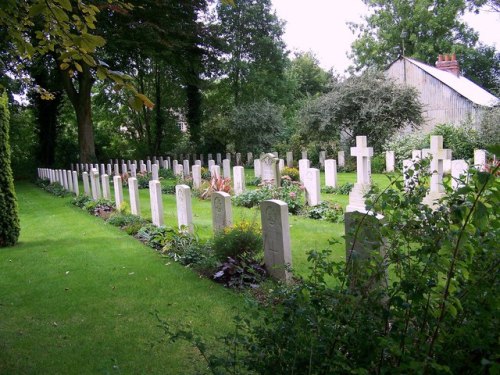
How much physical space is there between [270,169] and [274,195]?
8.57 feet

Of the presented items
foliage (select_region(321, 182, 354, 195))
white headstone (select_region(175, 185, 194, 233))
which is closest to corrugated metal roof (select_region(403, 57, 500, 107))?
foliage (select_region(321, 182, 354, 195))

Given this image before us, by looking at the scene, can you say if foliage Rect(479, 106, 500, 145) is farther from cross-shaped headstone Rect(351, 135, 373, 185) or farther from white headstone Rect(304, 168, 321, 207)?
white headstone Rect(304, 168, 321, 207)

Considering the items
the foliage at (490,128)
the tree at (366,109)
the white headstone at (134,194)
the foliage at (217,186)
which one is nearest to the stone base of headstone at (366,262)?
the white headstone at (134,194)

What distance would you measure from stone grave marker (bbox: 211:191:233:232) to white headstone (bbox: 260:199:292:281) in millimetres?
1216

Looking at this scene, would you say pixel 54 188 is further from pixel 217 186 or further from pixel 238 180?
pixel 238 180

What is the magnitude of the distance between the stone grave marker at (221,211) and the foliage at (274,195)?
3831 millimetres

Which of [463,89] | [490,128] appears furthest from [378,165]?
[463,89]

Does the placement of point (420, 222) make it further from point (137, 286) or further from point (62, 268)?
point (62, 268)

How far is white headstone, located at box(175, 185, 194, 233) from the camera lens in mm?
7887

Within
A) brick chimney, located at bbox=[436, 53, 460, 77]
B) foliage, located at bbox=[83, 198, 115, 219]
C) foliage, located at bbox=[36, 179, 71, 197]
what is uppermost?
brick chimney, located at bbox=[436, 53, 460, 77]

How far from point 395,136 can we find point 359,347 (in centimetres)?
2022

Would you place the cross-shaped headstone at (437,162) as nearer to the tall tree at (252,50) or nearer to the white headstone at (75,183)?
the white headstone at (75,183)

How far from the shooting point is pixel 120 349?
416cm

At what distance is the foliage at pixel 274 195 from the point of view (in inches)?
435
